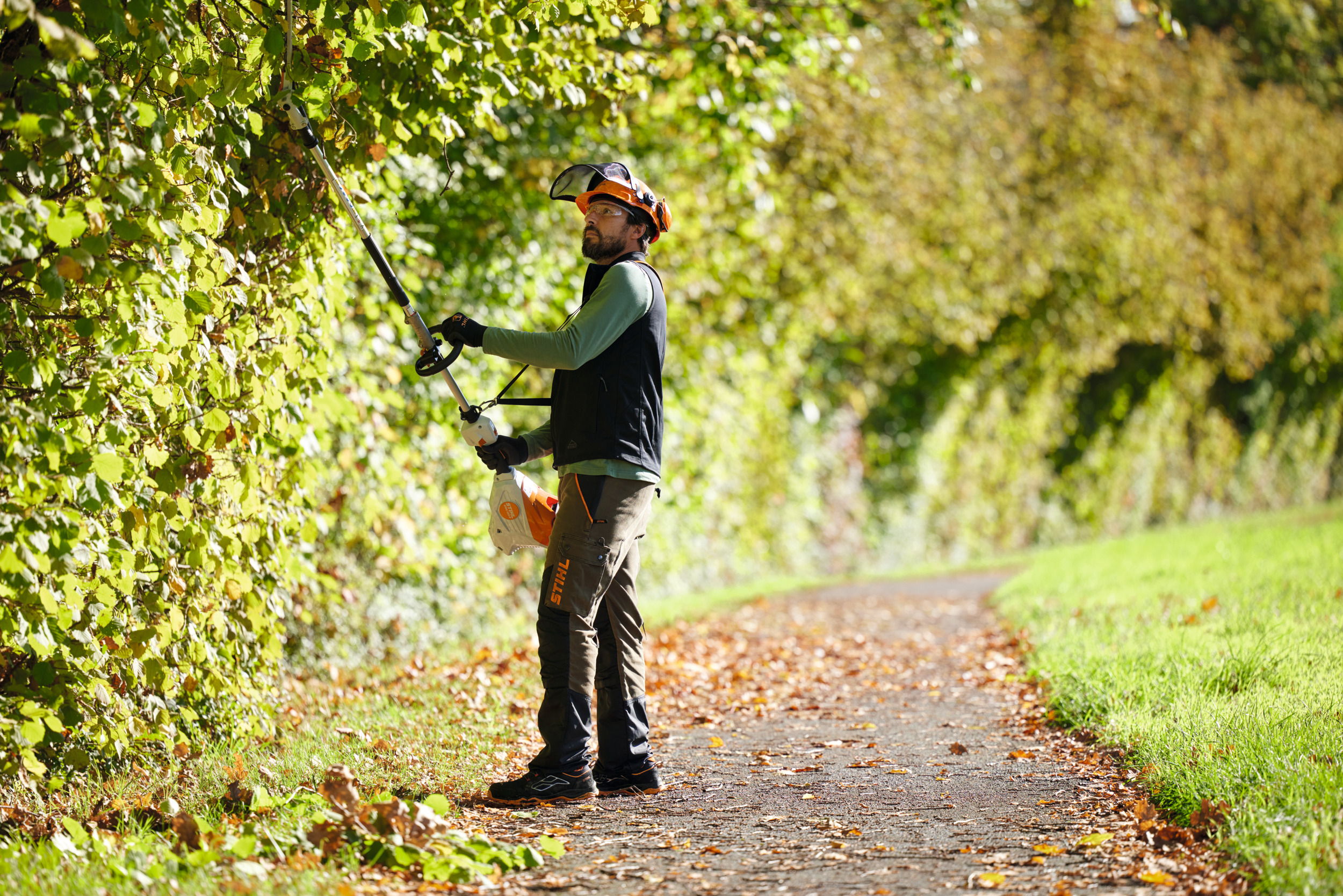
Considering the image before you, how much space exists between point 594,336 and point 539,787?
5.51ft

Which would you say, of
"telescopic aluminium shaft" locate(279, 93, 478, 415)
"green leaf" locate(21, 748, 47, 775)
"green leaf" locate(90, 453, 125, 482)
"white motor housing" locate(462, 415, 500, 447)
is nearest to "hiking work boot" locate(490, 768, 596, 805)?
"white motor housing" locate(462, 415, 500, 447)

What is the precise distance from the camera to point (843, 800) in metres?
4.45

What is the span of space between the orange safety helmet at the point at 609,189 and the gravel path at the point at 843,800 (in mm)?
2228

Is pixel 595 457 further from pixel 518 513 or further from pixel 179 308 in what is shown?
pixel 179 308

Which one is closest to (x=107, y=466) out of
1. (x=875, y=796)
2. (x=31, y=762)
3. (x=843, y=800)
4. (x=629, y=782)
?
(x=31, y=762)

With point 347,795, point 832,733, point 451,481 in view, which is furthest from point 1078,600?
point 347,795

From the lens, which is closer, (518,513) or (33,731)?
(33,731)

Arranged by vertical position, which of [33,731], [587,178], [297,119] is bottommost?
[33,731]

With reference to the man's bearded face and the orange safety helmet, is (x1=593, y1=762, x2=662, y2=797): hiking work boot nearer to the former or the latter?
the man's bearded face

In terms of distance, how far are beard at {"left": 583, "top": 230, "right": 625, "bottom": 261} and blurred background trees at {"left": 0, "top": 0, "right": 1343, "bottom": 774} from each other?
37.5 inches

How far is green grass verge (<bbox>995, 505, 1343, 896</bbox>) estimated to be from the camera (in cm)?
355

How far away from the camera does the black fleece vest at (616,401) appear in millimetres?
4387

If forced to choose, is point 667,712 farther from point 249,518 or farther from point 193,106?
point 193,106

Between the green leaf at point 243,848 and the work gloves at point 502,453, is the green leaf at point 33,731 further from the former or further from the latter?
the work gloves at point 502,453
